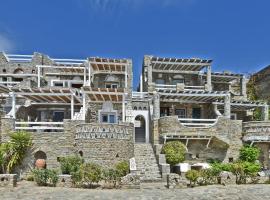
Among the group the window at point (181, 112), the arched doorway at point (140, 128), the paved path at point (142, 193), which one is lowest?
the paved path at point (142, 193)

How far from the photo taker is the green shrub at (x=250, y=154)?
2637cm

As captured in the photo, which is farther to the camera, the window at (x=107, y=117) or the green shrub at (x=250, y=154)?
the window at (x=107, y=117)

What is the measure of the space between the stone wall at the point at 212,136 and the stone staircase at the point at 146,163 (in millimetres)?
2059

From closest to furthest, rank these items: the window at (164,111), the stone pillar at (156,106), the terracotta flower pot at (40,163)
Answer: the terracotta flower pot at (40,163) → the stone pillar at (156,106) → the window at (164,111)

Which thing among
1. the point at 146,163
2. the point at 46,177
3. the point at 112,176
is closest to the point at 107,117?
the point at 146,163

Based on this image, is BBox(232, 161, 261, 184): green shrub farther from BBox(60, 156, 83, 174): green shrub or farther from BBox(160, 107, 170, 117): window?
BBox(160, 107, 170, 117): window

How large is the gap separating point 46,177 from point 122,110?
40.5 ft

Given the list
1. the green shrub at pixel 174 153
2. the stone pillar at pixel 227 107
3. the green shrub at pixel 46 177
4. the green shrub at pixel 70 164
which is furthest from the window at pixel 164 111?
the green shrub at pixel 46 177

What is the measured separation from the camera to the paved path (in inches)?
648

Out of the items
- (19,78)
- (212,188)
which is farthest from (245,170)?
(19,78)

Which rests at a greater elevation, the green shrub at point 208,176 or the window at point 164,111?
the window at point 164,111

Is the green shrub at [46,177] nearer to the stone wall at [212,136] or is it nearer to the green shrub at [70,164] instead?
the green shrub at [70,164]

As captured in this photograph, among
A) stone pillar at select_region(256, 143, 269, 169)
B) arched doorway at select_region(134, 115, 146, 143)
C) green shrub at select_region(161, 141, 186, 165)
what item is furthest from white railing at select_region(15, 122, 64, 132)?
stone pillar at select_region(256, 143, 269, 169)

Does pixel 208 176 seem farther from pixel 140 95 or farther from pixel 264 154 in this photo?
pixel 140 95
